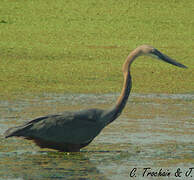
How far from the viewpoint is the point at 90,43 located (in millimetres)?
16953

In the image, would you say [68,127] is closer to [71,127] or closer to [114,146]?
[71,127]

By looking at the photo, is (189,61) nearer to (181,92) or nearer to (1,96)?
(181,92)

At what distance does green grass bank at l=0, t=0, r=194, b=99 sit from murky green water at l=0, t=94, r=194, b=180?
3.59 feet

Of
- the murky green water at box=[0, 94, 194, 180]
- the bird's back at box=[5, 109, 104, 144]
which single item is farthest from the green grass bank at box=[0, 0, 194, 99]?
the bird's back at box=[5, 109, 104, 144]

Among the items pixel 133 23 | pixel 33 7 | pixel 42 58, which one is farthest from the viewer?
pixel 33 7

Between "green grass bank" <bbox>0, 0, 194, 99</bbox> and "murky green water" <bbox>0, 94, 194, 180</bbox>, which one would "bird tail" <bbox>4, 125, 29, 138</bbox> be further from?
"green grass bank" <bbox>0, 0, 194, 99</bbox>

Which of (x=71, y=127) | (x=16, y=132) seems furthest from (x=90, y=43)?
(x=16, y=132)

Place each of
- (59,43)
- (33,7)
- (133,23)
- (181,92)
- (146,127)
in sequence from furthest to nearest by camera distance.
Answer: (33,7) → (133,23) → (59,43) → (181,92) → (146,127)

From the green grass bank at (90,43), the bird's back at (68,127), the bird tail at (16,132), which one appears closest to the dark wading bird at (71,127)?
the bird's back at (68,127)

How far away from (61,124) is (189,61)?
778 centimetres

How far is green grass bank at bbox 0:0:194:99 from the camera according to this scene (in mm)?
12258

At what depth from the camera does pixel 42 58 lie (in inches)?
580

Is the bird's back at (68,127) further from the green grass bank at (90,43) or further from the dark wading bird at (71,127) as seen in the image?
the green grass bank at (90,43)

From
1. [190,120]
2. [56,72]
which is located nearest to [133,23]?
[56,72]
